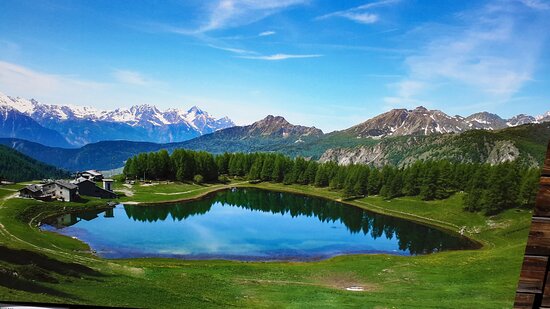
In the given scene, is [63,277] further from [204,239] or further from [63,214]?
[204,239]

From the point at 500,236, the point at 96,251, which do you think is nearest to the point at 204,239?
the point at 96,251

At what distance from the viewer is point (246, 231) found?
30.9m

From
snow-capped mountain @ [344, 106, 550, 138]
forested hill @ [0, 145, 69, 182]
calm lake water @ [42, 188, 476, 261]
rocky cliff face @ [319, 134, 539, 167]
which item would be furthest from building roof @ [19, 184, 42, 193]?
rocky cliff face @ [319, 134, 539, 167]

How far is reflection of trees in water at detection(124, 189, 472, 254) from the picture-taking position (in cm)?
2839

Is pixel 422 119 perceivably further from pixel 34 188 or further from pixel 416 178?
pixel 34 188

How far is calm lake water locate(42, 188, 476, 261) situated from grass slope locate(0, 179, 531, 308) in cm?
176

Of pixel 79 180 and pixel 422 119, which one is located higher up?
pixel 422 119

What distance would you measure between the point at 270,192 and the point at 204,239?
36.1 metres

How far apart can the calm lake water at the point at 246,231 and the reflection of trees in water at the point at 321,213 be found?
0.25 feet

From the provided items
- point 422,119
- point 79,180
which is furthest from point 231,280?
point 422,119

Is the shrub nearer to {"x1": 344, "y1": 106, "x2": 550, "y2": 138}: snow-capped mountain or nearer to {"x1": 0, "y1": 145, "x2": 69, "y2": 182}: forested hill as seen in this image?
{"x1": 344, "y1": 106, "x2": 550, "y2": 138}: snow-capped mountain

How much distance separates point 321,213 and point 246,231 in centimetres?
1765

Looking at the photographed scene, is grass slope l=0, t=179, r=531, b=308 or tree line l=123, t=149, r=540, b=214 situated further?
tree line l=123, t=149, r=540, b=214

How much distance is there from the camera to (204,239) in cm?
2483
